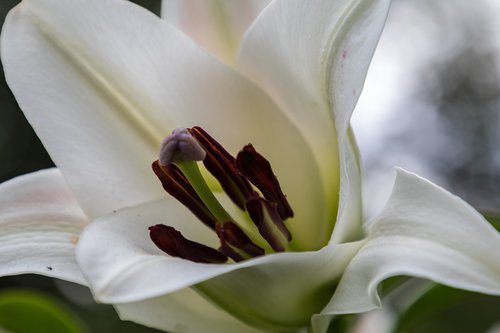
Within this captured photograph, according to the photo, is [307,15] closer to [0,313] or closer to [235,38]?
[235,38]

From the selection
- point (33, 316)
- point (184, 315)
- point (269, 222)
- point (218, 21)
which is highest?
point (218, 21)

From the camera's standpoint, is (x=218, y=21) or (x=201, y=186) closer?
(x=201, y=186)

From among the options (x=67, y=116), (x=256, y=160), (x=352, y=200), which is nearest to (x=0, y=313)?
(x=67, y=116)

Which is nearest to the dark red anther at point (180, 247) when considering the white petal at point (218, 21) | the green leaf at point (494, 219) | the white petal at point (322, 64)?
the white petal at point (322, 64)

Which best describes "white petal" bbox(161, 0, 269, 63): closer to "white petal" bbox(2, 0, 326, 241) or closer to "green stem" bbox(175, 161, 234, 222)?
"white petal" bbox(2, 0, 326, 241)

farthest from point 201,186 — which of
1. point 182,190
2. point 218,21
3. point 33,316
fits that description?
point 33,316

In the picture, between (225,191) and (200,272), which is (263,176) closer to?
(225,191)

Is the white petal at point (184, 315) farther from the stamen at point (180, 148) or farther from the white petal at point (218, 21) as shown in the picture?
the white petal at point (218, 21)

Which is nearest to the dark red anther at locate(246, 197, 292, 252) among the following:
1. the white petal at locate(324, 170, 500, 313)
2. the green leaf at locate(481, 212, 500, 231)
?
the white petal at locate(324, 170, 500, 313)
